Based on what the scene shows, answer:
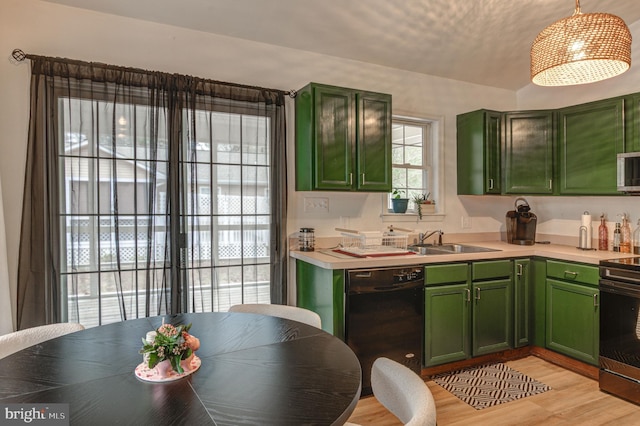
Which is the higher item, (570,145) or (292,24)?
(292,24)

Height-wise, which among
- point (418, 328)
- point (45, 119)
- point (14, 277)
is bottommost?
point (418, 328)

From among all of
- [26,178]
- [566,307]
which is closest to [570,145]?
[566,307]

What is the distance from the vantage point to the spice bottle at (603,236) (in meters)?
3.42

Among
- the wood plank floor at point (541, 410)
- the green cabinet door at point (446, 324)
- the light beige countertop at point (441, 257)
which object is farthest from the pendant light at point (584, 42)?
the wood plank floor at point (541, 410)

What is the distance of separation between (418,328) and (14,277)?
2.68 meters

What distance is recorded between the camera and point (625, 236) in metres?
3.31

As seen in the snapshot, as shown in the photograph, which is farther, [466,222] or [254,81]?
[466,222]

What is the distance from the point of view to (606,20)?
185 centimetres

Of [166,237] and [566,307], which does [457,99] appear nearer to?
[566,307]

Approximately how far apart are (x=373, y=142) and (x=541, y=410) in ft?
7.22

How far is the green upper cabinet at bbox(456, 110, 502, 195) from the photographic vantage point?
3.65 meters

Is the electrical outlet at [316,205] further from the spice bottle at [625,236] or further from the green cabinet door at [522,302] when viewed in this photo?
the spice bottle at [625,236]

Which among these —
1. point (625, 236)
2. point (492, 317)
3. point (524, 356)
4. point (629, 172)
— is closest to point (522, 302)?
point (492, 317)

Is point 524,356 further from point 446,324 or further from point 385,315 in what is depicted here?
point 385,315
